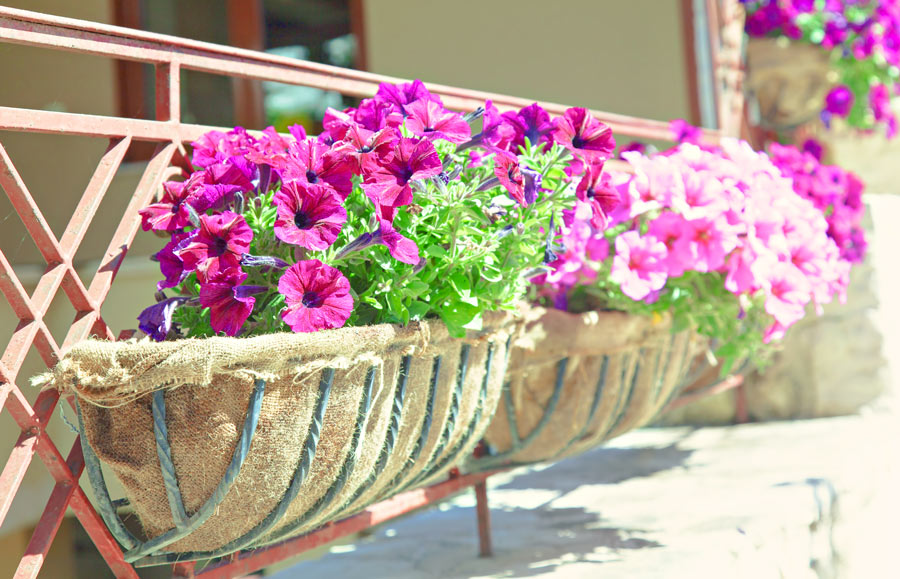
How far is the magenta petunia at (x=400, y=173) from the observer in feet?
3.64

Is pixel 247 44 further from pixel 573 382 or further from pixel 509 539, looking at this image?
pixel 573 382

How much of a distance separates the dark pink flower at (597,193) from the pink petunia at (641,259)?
291 millimetres

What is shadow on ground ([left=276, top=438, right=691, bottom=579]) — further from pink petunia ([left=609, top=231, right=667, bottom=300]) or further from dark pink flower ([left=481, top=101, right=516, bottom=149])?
dark pink flower ([left=481, top=101, right=516, bottom=149])

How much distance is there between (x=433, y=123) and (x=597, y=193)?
28 centimetres

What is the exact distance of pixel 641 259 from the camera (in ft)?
5.44

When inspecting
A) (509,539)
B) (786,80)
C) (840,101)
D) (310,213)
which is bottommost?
(509,539)

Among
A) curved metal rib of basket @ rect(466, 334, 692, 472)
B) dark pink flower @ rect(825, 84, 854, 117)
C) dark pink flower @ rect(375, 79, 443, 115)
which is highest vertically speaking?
dark pink flower @ rect(825, 84, 854, 117)

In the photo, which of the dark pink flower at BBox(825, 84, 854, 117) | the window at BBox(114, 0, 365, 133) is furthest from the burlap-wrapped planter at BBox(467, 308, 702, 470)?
the window at BBox(114, 0, 365, 133)

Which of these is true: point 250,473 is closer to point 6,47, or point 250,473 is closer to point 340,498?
point 340,498

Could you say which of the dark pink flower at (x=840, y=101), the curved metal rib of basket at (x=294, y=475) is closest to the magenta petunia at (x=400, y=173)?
the curved metal rib of basket at (x=294, y=475)

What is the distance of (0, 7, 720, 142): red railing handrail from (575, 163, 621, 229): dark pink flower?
36 cm

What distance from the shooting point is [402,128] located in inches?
50.2

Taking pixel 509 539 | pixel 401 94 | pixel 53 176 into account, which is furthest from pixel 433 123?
pixel 53 176

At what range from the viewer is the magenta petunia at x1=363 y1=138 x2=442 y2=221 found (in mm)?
1110
